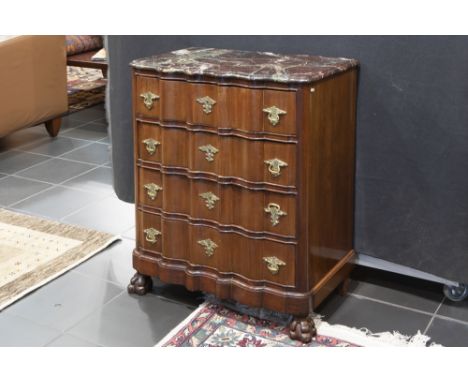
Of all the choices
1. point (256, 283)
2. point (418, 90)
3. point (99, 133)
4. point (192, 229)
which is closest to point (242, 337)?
A: point (256, 283)

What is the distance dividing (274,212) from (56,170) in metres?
2.22

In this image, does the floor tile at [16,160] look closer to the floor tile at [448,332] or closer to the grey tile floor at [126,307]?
the grey tile floor at [126,307]

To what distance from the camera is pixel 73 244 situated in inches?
131

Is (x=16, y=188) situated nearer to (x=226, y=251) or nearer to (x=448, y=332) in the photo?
(x=226, y=251)

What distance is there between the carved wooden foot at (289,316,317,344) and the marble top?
777 mm

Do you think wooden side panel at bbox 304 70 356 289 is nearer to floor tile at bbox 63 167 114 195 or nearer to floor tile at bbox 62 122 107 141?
floor tile at bbox 63 167 114 195

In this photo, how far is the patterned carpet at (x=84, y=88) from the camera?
5859 millimetres

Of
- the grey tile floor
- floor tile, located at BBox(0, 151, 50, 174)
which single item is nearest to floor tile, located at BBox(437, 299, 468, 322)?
the grey tile floor

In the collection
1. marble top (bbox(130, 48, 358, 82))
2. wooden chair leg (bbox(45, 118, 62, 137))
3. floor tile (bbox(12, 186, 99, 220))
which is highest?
marble top (bbox(130, 48, 358, 82))

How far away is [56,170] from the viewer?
434 cm

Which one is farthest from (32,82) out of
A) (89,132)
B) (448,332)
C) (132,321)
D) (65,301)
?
(448,332)

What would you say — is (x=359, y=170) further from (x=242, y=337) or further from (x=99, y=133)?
(x=99, y=133)

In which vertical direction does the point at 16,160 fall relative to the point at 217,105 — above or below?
below

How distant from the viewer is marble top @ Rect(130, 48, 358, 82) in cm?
233
